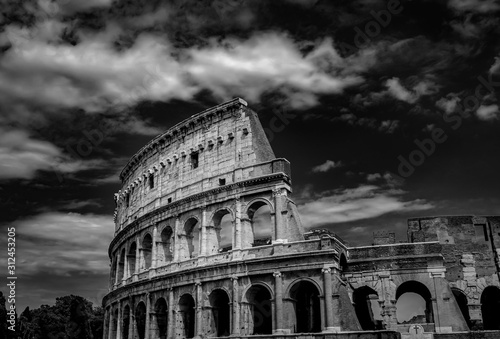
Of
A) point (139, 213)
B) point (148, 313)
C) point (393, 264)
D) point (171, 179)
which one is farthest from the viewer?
point (139, 213)

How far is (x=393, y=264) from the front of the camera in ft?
81.5

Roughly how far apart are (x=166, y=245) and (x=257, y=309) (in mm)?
8445

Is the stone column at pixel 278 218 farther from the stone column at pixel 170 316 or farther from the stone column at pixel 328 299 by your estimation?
the stone column at pixel 170 316

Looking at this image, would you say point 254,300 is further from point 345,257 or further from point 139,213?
point 139,213

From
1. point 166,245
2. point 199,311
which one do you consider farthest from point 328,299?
point 166,245

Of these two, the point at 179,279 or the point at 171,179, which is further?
the point at 171,179

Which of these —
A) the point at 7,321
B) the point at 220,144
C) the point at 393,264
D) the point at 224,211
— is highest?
the point at 220,144

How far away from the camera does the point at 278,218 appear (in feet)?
80.3

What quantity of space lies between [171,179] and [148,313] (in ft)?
28.6

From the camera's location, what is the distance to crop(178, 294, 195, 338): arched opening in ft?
88.8

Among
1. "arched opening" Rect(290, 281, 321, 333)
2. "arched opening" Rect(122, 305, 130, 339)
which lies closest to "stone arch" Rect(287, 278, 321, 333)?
"arched opening" Rect(290, 281, 321, 333)

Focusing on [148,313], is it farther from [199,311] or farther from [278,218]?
[278,218]

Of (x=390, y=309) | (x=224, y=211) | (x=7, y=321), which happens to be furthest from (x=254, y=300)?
(x=7, y=321)

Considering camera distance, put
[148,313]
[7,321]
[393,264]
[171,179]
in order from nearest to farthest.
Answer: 1. [393,264]
2. [148,313]
3. [171,179]
4. [7,321]
